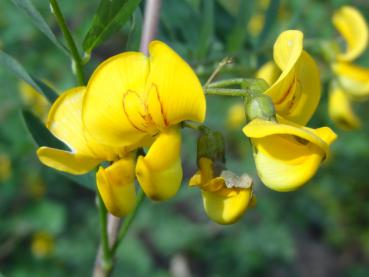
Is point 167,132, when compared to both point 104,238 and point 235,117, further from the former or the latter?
point 235,117

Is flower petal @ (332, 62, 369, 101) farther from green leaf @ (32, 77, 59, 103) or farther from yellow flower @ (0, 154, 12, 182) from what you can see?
yellow flower @ (0, 154, 12, 182)

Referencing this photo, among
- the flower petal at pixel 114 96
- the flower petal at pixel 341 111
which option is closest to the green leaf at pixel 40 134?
the flower petal at pixel 114 96

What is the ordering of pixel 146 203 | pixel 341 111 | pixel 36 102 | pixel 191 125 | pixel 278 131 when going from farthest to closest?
1. pixel 146 203
2. pixel 36 102
3. pixel 341 111
4. pixel 191 125
5. pixel 278 131

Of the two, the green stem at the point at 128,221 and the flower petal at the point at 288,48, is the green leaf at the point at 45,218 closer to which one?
the green stem at the point at 128,221

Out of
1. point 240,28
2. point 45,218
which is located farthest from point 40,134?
point 45,218

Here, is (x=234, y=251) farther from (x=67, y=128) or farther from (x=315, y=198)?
(x=67, y=128)

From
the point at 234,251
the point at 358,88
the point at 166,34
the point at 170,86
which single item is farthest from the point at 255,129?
the point at 234,251
